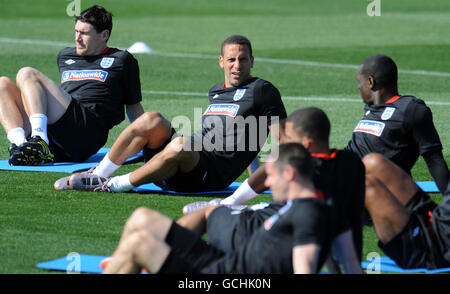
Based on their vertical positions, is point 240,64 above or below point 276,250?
above

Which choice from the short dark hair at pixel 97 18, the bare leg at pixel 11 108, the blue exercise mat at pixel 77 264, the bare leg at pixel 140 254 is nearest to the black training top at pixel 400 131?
the blue exercise mat at pixel 77 264

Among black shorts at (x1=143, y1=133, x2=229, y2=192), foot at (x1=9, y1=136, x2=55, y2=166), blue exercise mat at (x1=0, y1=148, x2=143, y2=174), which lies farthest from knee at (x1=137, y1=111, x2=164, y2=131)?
foot at (x1=9, y1=136, x2=55, y2=166)

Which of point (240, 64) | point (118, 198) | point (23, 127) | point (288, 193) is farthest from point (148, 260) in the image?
point (23, 127)

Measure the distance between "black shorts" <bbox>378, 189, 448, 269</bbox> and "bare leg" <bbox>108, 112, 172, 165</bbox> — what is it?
307 centimetres

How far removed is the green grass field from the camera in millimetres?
7957

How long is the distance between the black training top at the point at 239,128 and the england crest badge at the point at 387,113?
1276 millimetres

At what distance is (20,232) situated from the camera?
301 inches

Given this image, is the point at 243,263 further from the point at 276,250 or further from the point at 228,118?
the point at 228,118

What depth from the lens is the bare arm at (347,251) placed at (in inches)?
221

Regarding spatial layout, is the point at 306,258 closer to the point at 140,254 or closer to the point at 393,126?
the point at 140,254

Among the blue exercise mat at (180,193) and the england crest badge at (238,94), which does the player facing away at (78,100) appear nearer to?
the blue exercise mat at (180,193)

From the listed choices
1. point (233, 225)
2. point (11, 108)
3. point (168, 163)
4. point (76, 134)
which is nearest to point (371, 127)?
point (168, 163)
